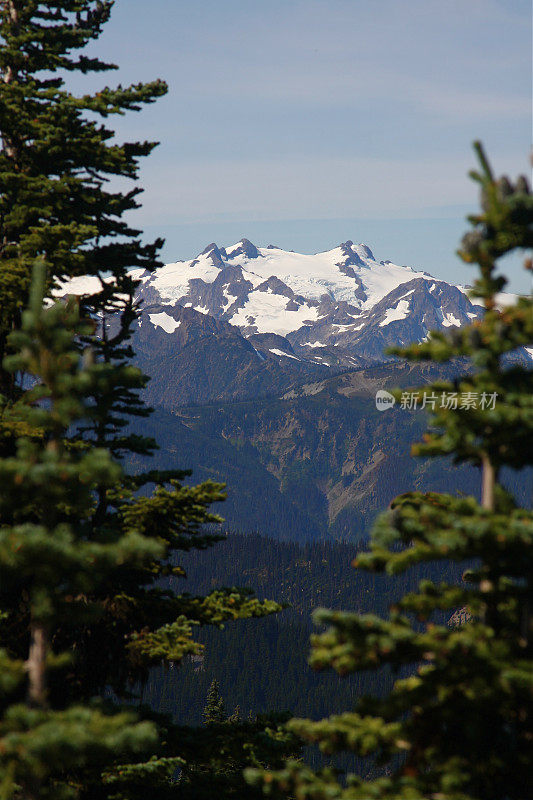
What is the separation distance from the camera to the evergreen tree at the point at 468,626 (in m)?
9.52

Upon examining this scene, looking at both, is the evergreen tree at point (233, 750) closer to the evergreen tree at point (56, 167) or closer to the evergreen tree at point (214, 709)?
Result: the evergreen tree at point (56, 167)

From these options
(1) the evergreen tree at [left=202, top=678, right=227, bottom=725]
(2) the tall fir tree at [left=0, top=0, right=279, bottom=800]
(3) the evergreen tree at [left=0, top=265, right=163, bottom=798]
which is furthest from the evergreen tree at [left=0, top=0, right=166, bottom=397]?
(1) the evergreen tree at [left=202, top=678, right=227, bottom=725]

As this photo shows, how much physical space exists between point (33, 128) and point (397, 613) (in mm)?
14478

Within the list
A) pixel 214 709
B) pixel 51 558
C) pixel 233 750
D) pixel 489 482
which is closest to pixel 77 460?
pixel 51 558

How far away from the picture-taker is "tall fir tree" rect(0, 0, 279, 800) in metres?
9.96

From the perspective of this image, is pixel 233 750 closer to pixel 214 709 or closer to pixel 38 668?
pixel 38 668

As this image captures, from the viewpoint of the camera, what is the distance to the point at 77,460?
1045cm

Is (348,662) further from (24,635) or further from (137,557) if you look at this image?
(24,635)

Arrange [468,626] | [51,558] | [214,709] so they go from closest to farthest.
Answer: [51,558], [468,626], [214,709]

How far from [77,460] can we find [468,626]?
6144 millimetres

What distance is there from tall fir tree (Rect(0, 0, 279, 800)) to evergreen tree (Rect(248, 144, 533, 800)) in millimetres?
3394

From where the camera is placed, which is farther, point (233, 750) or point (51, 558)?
point (233, 750)

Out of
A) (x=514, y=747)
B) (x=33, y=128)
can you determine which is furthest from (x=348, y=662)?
(x=33, y=128)

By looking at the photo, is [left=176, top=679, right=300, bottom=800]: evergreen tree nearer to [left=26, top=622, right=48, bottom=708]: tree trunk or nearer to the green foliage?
[left=26, top=622, right=48, bottom=708]: tree trunk
